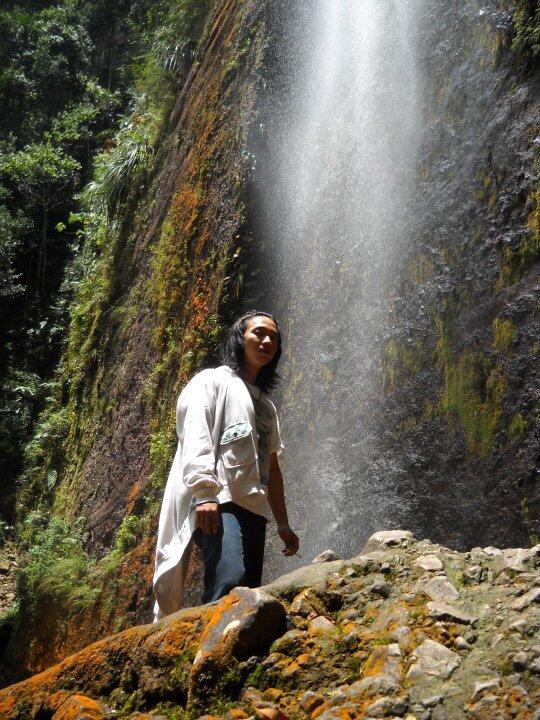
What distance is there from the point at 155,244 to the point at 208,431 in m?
6.68

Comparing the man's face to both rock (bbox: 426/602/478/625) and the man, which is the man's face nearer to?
the man

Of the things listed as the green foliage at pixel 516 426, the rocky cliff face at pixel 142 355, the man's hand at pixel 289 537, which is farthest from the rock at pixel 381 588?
the rocky cliff face at pixel 142 355

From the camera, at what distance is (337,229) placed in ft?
21.5

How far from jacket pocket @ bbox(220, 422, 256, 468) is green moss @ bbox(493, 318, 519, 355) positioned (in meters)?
1.93

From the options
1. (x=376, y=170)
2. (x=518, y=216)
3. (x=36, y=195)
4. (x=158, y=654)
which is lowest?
(x=158, y=654)

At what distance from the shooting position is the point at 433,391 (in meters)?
4.93

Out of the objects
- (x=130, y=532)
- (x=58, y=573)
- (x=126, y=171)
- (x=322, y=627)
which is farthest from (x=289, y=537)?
(x=126, y=171)

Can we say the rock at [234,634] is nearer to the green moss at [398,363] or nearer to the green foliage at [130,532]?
the green moss at [398,363]

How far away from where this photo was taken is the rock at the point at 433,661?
7.24 feet

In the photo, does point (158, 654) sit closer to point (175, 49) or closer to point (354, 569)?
point (354, 569)

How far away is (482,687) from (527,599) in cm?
44

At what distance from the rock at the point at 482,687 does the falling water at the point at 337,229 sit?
2.70 meters

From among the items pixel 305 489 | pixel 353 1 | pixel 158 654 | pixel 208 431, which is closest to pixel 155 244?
pixel 353 1

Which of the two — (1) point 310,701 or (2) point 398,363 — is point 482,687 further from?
(2) point 398,363
